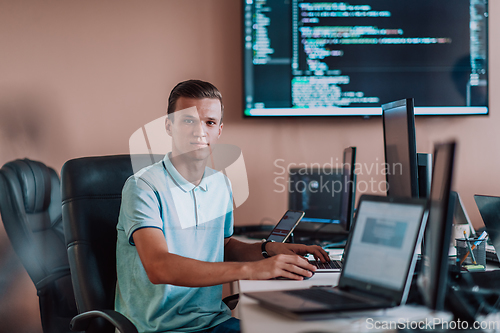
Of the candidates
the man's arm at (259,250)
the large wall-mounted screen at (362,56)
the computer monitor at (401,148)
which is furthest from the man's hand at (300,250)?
the large wall-mounted screen at (362,56)

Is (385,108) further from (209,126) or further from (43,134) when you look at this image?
(43,134)

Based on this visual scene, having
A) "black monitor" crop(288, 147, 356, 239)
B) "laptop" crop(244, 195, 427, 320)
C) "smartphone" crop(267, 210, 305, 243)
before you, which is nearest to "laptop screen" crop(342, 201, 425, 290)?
"laptop" crop(244, 195, 427, 320)

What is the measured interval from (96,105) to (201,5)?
779mm

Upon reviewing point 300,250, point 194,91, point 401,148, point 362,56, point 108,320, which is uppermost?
point 362,56

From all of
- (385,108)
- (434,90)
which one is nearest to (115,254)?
(385,108)

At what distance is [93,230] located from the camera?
47.4 inches

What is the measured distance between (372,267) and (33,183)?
1531 mm

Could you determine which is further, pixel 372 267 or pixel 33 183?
pixel 33 183

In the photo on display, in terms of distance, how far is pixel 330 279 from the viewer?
3.48 ft

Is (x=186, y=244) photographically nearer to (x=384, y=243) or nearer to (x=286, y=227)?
(x=286, y=227)

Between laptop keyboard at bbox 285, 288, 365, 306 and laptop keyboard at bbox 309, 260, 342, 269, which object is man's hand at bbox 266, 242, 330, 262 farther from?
laptop keyboard at bbox 285, 288, 365, 306

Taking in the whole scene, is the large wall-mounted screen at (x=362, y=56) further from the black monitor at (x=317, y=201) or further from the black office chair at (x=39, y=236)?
the black office chair at (x=39, y=236)

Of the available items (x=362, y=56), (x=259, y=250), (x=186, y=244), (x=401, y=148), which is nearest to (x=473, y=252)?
(x=401, y=148)

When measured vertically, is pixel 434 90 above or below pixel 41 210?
above
